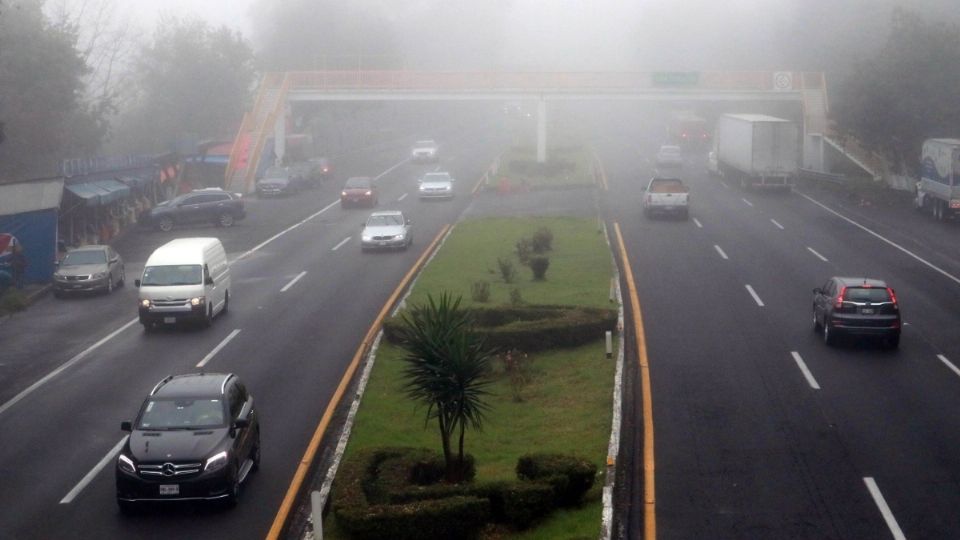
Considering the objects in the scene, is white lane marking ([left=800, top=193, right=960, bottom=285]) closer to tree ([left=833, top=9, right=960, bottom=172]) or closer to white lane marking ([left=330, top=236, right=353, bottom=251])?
tree ([left=833, top=9, right=960, bottom=172])

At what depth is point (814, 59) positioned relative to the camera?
Answer: 9156cm

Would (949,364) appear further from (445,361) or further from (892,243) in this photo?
(892,243)

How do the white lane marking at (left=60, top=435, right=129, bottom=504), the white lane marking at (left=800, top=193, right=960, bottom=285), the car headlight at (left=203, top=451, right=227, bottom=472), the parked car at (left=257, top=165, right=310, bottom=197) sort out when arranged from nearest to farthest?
1. the car headlight at (left=203, top=451, right=227, bottom=472)
2. the white lane marking at (left=60, top=435, right=129, bottom=504)
3. the white lane marking at (left=800, top=193, right=960, bottom=285)
4. the parked car at (left=257, top=165, right=310, bottom=197)

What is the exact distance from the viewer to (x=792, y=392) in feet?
71.8

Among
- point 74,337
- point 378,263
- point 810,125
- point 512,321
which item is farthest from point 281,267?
point 810,125

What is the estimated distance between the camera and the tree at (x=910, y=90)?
60.3 m

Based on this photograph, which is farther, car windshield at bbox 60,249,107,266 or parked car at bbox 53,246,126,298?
car windshield at bbox 60,249,107,266

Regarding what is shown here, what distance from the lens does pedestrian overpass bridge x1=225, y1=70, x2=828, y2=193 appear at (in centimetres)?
7106

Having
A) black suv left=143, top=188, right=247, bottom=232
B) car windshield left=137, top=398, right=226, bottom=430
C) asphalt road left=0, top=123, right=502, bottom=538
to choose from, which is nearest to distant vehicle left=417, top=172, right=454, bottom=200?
asphalt road left=0, top=123, right=502, bottom=538

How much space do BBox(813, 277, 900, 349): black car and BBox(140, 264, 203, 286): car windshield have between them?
15.7 m

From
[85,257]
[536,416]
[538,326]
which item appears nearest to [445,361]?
[536,416]

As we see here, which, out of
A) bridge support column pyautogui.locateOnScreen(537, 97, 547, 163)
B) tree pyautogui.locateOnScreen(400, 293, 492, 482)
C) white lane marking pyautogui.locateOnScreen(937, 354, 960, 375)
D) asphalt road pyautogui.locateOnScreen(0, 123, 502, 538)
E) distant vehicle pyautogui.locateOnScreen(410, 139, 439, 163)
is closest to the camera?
tree pyautogui.locateOnScreen(400, 293, 492, 482)

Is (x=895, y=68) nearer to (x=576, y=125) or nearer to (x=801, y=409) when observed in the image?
(x=801, y=409)

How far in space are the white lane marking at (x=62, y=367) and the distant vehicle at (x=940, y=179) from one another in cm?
3317
